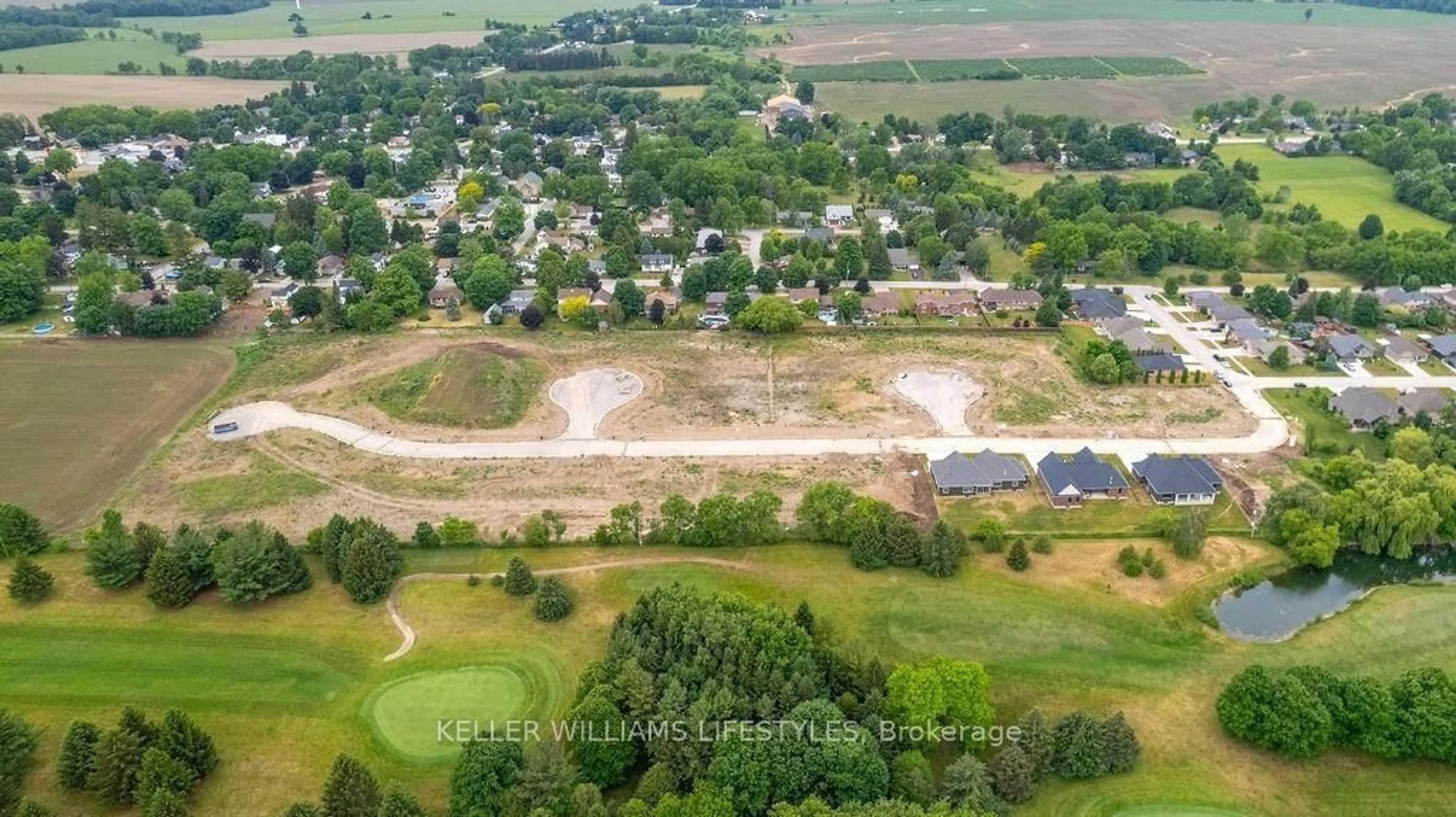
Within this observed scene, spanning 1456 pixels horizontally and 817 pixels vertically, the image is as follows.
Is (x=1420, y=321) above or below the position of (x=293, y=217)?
below

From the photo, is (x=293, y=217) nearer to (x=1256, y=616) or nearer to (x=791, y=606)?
(x=791, y=606)

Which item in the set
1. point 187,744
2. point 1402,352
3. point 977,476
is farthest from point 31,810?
point 1402,352

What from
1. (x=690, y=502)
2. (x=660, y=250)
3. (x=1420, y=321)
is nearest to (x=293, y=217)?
(x=660, y=250)

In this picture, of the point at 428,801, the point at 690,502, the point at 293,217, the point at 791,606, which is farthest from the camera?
the point at 293,217

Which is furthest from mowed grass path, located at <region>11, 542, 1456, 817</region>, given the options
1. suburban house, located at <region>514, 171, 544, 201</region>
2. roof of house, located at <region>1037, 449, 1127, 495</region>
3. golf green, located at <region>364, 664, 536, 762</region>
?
suburban house, located at <region>514, 171, 544, 201</region>

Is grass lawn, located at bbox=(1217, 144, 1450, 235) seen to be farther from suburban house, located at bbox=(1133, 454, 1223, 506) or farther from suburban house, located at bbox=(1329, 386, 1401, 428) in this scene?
suburban house, located at bbox=(1133, 454, 1223, 506)

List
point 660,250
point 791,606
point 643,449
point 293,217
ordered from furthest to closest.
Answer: point 293,217 < point 660,250 < point 643,449 < point 791,606
